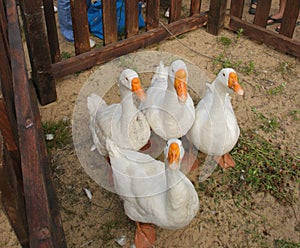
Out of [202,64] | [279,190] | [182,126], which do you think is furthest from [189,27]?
[279,190]

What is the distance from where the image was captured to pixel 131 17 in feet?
13.6

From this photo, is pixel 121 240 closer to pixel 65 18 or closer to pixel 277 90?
pixel 277 90

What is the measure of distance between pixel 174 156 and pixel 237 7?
3.42 meters

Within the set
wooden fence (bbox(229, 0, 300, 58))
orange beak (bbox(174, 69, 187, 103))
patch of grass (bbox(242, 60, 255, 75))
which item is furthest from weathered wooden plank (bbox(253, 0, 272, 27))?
orange beak (bbox(174, 69, 187, 103))

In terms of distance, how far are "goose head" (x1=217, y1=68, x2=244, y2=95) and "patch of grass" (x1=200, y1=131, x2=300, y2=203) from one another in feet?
2.36

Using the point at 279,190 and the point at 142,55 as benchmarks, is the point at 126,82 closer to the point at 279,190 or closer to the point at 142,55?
the point at 279,190

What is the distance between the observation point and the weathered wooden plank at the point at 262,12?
442 cm

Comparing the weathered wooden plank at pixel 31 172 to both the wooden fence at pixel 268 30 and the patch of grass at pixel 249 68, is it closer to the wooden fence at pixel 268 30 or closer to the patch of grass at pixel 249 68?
the patch of grass at pixel 249 68

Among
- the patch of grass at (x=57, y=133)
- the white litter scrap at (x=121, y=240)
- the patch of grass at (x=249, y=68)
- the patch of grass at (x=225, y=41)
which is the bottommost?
the white litter scrap at (x=121, y=240)

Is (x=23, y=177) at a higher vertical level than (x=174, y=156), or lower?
higher

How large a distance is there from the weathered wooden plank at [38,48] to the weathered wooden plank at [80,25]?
0.53 meters

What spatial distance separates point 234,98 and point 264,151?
0.83 m

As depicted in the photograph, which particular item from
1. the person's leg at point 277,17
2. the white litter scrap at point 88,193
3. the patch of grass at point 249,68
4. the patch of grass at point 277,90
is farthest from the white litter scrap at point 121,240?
the person's leg at point 277,17

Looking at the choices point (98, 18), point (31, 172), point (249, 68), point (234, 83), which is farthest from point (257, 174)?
point (98, 18)
